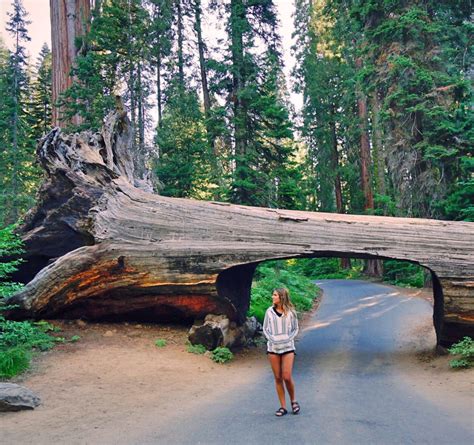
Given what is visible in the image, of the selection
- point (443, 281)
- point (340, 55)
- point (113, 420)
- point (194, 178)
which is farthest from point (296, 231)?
point (340, 55)

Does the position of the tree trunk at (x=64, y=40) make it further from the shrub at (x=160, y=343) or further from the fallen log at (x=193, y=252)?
the shrub at (x=160, y=343)

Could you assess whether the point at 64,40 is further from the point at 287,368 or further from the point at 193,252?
the point at 287,368

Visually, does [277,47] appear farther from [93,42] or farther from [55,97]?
[55,97]

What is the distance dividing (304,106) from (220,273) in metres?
25.3

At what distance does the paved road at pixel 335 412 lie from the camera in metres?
4.75

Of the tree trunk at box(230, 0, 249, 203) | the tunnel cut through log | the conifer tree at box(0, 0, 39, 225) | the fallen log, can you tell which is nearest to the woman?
the fallen log

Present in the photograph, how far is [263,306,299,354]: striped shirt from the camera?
556 centimetres

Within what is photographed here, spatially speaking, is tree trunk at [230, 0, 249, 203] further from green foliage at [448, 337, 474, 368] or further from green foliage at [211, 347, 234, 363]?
green foliage at [448, 337, 474, 368]

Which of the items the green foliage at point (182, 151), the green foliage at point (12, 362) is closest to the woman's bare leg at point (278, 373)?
the green foliage at point (12, 362)

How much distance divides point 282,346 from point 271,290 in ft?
38.0

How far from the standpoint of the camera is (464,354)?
311 inches

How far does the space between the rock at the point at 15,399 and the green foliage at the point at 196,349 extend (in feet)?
11.8

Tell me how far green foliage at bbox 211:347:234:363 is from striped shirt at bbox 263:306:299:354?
3.30 m

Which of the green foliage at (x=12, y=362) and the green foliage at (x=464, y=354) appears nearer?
the green foliage at (x=12, y=362)
